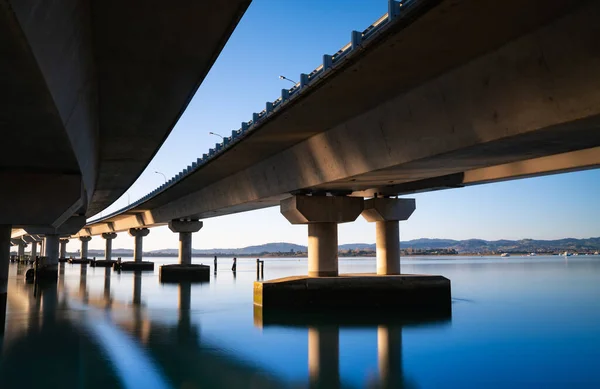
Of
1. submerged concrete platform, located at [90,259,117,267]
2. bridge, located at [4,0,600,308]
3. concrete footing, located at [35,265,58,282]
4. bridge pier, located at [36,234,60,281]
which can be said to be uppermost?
bridge, located at [4,0,600,308]

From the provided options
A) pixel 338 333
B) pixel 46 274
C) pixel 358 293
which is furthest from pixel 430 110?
pixel 46 274

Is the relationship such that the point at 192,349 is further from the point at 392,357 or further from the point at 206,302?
→ the point at 206,302

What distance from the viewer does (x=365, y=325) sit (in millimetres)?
23922

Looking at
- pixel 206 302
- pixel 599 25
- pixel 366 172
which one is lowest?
pixel 206 302

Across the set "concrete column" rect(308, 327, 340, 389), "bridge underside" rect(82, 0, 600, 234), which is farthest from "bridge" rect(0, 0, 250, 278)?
"concrete column" rect(308, 327, 340, 389)

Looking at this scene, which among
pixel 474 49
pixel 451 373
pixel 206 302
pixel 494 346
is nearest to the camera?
pixel 474 49

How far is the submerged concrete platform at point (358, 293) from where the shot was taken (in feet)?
90.9

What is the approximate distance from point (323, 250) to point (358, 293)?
2806mm

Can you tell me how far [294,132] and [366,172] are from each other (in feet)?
11.8

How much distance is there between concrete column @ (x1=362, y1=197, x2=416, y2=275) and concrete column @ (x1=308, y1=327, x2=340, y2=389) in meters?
9.39

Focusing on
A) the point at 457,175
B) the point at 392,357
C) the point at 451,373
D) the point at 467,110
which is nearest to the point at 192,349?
the point at 392,357

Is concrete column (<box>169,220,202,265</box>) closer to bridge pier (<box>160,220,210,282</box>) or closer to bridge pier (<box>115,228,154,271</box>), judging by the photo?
bridge pier (<box>160,220,210,282</box>)

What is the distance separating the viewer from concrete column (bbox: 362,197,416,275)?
31609 millimetres

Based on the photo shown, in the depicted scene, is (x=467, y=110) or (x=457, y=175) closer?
(x=467, y=110)
